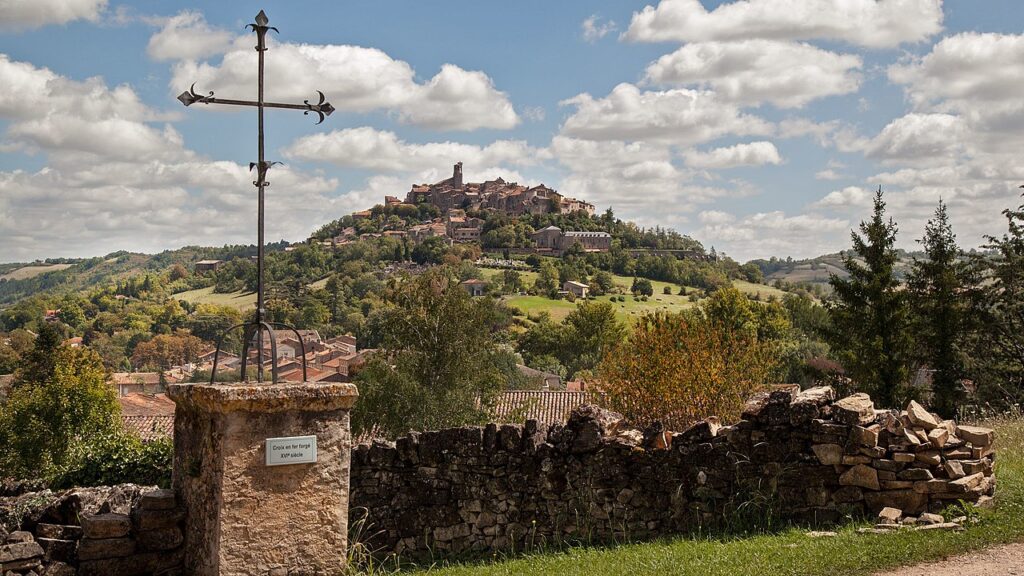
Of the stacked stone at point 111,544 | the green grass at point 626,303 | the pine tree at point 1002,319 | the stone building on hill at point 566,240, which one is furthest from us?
the stone building on hill at point 566,240

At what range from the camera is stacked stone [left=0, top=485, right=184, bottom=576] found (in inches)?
245

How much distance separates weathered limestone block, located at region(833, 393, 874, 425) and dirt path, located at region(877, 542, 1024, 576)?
172cm

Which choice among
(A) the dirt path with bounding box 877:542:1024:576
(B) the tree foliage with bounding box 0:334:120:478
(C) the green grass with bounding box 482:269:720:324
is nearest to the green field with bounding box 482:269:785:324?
(C) the green grass with bounding box 482:269:720:324

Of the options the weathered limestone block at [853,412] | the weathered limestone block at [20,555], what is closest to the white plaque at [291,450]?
the weathered limestone block at [20,555]

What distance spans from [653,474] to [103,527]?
17.2 feet

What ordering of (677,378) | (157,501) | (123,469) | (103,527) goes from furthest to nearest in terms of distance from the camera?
(677,378) → (123,469) → (157,501) → (103,527)

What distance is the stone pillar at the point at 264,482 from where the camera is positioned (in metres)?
5.85

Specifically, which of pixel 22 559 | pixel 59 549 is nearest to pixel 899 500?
pixel 59 549

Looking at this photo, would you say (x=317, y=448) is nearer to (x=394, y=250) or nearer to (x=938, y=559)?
(x=938, y=559)

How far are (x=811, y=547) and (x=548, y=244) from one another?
576ft

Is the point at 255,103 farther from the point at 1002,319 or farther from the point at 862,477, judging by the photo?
the point at 1002,319

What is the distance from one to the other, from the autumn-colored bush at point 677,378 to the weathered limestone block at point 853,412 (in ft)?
36.7

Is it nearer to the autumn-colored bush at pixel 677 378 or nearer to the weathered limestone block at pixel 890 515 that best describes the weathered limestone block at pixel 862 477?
the weathered limestone block at pixel 890 515

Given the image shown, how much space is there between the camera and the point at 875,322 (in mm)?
26578
